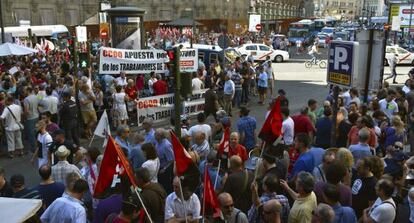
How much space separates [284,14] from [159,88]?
74524 mm

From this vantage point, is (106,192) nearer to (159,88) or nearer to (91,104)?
(91,104)

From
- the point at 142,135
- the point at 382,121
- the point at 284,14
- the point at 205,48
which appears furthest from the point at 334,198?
the point at 284,14

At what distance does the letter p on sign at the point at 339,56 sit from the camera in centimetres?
704

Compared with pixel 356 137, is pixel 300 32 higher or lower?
→ lower

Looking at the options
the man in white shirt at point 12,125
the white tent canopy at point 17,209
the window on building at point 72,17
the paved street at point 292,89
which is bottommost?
the paved street at point 292,89

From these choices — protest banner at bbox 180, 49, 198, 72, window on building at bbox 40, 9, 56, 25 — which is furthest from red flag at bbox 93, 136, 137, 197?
window on building at bbox 40, 9, 56, 25

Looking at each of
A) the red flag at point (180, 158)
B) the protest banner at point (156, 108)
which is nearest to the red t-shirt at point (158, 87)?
the protest banner at point (156, 108)

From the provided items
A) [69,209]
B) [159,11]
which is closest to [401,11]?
[159,11]

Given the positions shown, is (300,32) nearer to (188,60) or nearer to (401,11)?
(401,11)

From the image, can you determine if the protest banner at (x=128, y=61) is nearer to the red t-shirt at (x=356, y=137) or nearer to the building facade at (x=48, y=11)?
the red t-shirt at (x=356, y=137)

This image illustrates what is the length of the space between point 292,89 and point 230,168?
16486 mm

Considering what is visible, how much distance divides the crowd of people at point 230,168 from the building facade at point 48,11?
32.8 m

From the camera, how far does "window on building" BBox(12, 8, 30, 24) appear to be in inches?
1703

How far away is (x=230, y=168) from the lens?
668 cm
